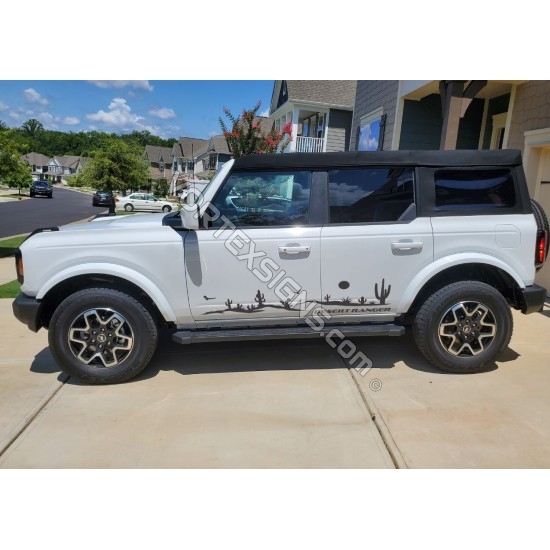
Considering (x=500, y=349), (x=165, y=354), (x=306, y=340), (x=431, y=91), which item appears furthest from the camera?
(x=431, y=91)

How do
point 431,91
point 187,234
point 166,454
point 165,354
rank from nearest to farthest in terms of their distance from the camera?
point 166,454, point 187,234, point 165,354, point 431,91

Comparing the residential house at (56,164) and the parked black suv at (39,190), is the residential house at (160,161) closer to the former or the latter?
the parked black suv at (39,190)

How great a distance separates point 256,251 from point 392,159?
145cm

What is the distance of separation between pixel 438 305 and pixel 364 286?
2.19ft

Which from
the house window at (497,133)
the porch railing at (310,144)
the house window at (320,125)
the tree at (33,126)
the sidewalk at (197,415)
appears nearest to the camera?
the sidewalk at (197,415)

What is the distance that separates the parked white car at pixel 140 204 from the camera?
30156 mm

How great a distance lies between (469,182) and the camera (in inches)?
146

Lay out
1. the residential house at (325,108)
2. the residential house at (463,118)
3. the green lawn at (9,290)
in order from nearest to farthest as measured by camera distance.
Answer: the green lawn at (9,290) < the residential house at (463,118) < the residential house at (325,108)

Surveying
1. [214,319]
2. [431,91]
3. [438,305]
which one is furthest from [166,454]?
[431,91]

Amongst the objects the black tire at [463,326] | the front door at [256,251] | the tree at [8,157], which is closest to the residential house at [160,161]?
the tree at [8,157]

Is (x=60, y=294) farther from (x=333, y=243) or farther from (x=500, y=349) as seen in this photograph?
(x=500, y=349)

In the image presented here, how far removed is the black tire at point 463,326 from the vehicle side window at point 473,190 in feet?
2.30

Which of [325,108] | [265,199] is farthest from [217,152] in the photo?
[265,199]

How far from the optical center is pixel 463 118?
9719 mm
